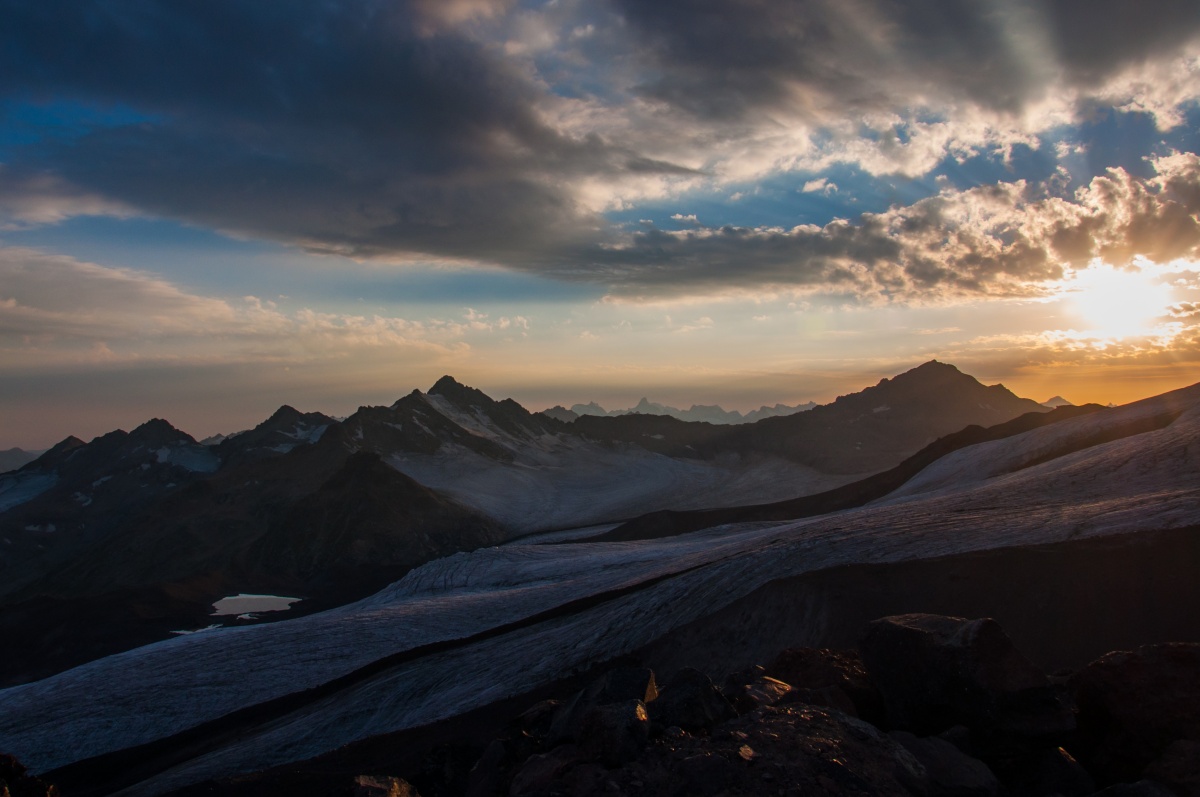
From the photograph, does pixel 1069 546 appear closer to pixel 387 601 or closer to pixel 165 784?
pixel 165 784

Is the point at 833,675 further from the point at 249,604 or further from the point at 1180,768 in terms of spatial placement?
the point at 249,604

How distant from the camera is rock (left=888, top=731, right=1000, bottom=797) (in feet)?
25.8

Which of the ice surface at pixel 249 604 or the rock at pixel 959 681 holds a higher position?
the rock at pixel 959 681

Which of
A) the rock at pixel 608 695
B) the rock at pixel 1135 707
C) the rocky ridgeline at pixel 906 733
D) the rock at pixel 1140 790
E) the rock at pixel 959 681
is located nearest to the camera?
the rock at pixel 1140 790

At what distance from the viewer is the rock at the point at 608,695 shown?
33.5ft

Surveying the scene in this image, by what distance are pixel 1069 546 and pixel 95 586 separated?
10579 centimetres

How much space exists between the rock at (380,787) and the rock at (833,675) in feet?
17.7

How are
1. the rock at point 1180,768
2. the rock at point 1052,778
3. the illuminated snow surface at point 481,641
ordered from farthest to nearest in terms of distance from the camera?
the illuminated snow surface at point 481,641 < the rock at point 1052,778 < the rock at point 1180,768

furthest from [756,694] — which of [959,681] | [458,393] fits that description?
[458,393]

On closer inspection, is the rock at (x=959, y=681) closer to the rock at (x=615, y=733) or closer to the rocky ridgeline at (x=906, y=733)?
the rocky ridgeline at (x=906, y=733)

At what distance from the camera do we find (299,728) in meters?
24.4

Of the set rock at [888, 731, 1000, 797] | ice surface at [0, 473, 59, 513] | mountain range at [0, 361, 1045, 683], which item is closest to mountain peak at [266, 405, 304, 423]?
mountain range at [0, 361, 1045, 683]

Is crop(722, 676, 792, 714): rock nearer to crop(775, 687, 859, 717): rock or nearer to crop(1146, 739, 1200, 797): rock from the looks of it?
crop(775, 687, 859, 717): rock

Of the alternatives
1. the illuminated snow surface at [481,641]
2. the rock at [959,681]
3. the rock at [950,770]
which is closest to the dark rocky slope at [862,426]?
the illuminated snow surface at [481,641]
